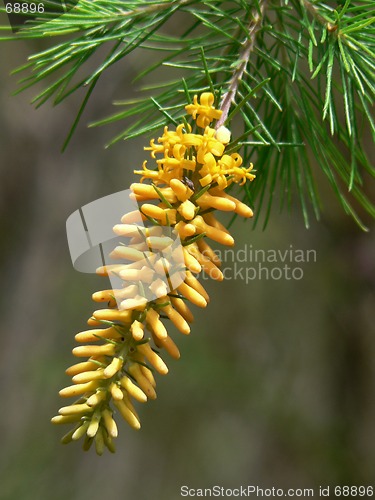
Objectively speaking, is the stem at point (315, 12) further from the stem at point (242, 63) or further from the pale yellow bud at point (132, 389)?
the pale yellow bud at point (132, 389)

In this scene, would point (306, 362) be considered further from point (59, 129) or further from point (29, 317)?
point (59, 129)

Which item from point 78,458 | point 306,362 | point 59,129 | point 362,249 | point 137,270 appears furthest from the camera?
point 78,458

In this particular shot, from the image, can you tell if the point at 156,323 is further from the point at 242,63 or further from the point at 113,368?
the point at 242,63

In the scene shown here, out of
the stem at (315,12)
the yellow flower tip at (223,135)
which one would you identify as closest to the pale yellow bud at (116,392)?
the yellow flower tip at (223,135)

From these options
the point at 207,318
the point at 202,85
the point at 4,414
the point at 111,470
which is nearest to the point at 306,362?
the point at 207,318

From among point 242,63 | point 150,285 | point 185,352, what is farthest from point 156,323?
point 185,352
